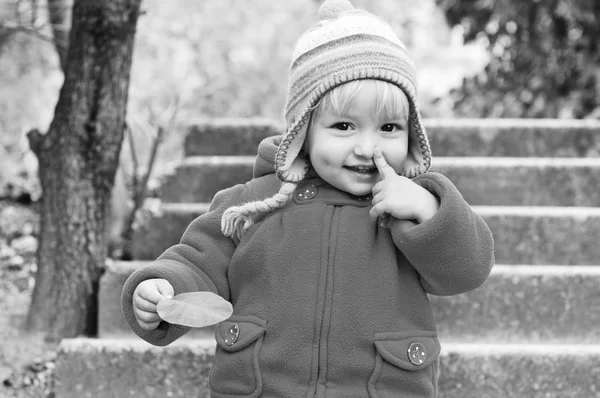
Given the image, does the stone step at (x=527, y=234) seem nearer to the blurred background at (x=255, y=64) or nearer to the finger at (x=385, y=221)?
the blurred background at (x=255, y=64)

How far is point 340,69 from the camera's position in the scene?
180cm

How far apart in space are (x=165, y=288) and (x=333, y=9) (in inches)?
31.9

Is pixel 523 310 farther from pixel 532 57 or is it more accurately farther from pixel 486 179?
pixel 532 57

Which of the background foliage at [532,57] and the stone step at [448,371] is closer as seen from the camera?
the stone step at [448,371]

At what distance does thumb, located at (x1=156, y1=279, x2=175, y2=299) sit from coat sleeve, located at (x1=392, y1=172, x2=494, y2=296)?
0.52 meters

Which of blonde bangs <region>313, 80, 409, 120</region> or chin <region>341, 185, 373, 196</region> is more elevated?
blonde bangs <region>313, 80, 409, 120</region>

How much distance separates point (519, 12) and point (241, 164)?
2.86 metres

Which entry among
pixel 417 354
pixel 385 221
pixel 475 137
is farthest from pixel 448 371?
pixel 475 137

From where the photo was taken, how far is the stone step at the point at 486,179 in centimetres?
346

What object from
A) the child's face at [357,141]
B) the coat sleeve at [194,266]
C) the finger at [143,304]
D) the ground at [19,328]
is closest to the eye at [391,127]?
the child's face at [357,141]

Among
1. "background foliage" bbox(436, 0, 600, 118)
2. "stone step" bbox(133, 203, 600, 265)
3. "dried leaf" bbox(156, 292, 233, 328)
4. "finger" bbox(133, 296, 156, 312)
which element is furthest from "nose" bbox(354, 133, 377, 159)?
"background foliage" bbox(436, 0, 600, 118)

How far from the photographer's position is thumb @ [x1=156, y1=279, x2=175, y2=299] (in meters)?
1.76

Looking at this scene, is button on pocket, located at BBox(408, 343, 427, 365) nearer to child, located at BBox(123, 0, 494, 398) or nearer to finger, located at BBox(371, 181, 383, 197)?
child, located at BBox(123, 0, 494, 398)

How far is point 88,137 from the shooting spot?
263cm
